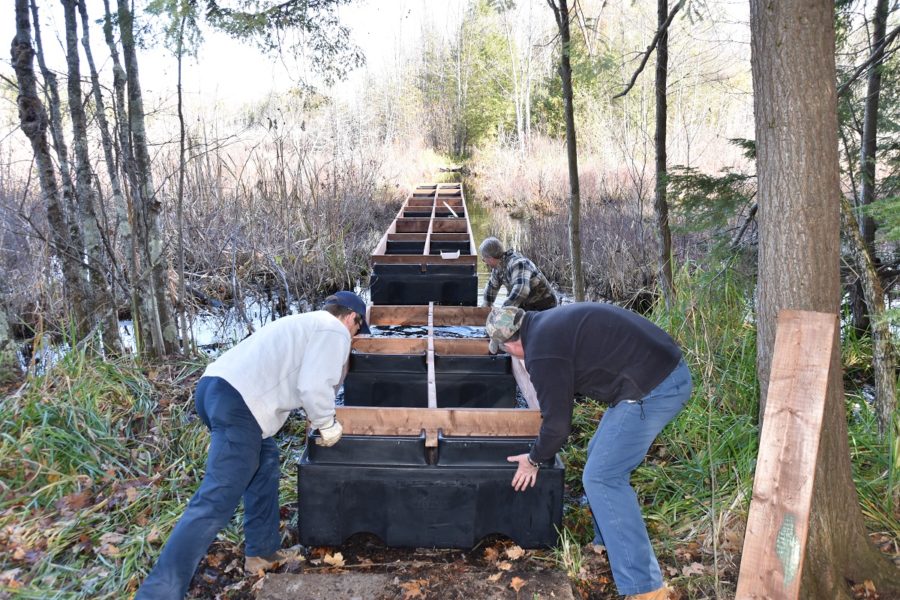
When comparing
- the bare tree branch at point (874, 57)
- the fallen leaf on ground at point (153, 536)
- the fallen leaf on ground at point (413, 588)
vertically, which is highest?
the bare tree branch at point (874, 57)

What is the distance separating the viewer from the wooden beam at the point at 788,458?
2406 mm

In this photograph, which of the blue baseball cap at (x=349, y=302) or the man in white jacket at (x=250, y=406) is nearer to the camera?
the man in white jacket at (x=250, y=406)

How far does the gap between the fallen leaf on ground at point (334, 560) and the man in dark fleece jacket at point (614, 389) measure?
1415 mm

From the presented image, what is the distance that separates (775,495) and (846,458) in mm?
776

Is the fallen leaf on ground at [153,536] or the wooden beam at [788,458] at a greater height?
the wooden beam at [788,458]

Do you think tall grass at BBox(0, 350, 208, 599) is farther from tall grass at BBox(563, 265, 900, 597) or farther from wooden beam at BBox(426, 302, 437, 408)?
tall grass at BBox(563, 265, 900, 597)

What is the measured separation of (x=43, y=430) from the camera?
14.0 feet

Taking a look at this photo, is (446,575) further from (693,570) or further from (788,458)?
(788,458)

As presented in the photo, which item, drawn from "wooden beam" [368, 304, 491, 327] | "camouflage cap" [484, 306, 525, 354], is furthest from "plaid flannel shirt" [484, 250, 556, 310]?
"camouflage cap" [484, 306, 525, 354]

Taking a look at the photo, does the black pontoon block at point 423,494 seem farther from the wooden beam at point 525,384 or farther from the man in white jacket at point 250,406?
the wooden beam at point 525,384

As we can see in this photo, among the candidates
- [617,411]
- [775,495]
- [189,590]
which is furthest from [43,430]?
[775,495]

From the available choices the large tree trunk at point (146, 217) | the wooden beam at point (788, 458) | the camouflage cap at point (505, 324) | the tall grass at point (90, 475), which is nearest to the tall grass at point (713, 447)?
the wooden beam at point (788, 458)

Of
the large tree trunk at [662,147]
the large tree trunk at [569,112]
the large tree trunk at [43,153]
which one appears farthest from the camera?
the large tree trunk at [569,112]

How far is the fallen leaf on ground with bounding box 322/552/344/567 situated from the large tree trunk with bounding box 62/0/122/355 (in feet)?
11.1
